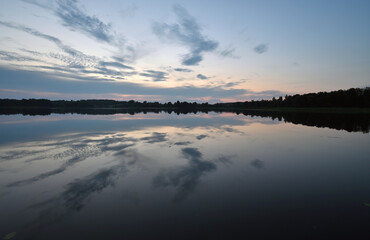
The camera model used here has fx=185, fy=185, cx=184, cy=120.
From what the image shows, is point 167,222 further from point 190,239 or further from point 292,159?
point 292,159

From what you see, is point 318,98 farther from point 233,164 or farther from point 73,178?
point 73,178

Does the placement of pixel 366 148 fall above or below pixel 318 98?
below

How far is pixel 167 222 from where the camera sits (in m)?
7.67

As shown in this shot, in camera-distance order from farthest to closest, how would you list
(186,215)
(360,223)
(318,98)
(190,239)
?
(318,98) → (186,215) → (360,223) → (190,239)

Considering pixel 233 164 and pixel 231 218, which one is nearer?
pixel 231 218

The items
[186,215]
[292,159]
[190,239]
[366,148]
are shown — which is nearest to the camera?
[190,239]

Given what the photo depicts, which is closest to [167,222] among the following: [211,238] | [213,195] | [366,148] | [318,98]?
[211,238]

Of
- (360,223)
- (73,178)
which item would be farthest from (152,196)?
(360,223)

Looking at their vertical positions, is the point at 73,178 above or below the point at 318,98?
below

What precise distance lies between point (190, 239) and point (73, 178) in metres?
9.59

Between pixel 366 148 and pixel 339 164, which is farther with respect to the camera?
pixel 366 148

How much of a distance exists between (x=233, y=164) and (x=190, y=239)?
Result: 9638 millimetres

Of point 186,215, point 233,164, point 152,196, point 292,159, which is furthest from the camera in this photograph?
point 292,159

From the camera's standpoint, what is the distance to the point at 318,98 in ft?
471
